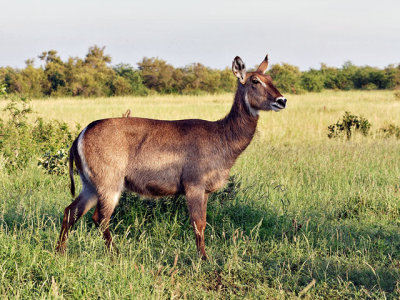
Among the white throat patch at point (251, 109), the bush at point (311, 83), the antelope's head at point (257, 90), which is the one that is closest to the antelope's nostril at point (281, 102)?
the antelope's head at point (257, 90)

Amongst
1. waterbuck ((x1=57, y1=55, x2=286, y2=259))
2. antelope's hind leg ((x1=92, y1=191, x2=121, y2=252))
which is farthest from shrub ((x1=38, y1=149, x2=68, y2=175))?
antelope's hind leg ((x1=92, y1=191, x2=121, y2=252))

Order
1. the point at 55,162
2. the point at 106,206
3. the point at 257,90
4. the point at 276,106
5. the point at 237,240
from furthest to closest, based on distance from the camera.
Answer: the point at 55,162
the point at 237,240
the point at 257,90
the point at 276,106
the point at 106,206

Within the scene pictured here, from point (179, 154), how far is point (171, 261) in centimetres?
96

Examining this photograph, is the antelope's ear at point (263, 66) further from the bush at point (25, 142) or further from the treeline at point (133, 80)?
the treeline at point (133, 80)

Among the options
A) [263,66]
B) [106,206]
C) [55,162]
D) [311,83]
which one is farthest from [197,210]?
[311,83]

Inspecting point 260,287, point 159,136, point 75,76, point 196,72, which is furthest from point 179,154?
point 196,72

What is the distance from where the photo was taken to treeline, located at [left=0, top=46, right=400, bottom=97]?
3161cm

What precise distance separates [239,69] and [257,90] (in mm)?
268

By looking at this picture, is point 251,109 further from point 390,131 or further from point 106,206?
point 390,131

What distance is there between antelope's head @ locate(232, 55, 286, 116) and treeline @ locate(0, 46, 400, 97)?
25.8m

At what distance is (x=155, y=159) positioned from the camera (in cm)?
425

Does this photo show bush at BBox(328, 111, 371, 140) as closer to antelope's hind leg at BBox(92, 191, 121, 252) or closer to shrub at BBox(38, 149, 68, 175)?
shrub at BBox(38, 149, 68, 175)

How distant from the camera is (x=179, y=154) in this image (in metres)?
4.28

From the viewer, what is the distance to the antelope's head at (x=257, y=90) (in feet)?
14.1
